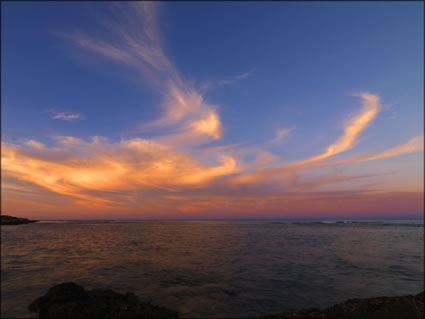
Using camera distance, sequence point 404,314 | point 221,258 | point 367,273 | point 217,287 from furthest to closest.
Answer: point 221,258
point 367,273
point 217,287
point 404,314

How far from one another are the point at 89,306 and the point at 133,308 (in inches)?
82.7

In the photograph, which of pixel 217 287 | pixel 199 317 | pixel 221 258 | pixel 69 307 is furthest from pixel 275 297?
pixel 221 258

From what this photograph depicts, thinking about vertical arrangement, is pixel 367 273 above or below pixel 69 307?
below

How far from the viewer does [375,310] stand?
960 cm

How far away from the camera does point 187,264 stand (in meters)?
26.3

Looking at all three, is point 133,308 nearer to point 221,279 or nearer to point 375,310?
point 221,279

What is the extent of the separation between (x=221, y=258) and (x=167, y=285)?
505 inches

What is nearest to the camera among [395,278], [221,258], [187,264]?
[395,278]

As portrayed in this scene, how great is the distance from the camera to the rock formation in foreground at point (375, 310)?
30.1 feet

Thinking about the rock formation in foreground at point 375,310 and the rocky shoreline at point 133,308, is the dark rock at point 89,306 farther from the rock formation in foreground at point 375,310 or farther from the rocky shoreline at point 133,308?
the rock formation in foreground at point 375,310

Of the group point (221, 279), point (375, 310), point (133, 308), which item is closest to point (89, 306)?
point (133, 308)

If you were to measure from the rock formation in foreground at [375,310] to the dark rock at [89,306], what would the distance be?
6254mm

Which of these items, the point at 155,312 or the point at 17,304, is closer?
the point at 155,312

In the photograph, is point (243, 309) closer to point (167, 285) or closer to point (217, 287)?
point (217, 287)
